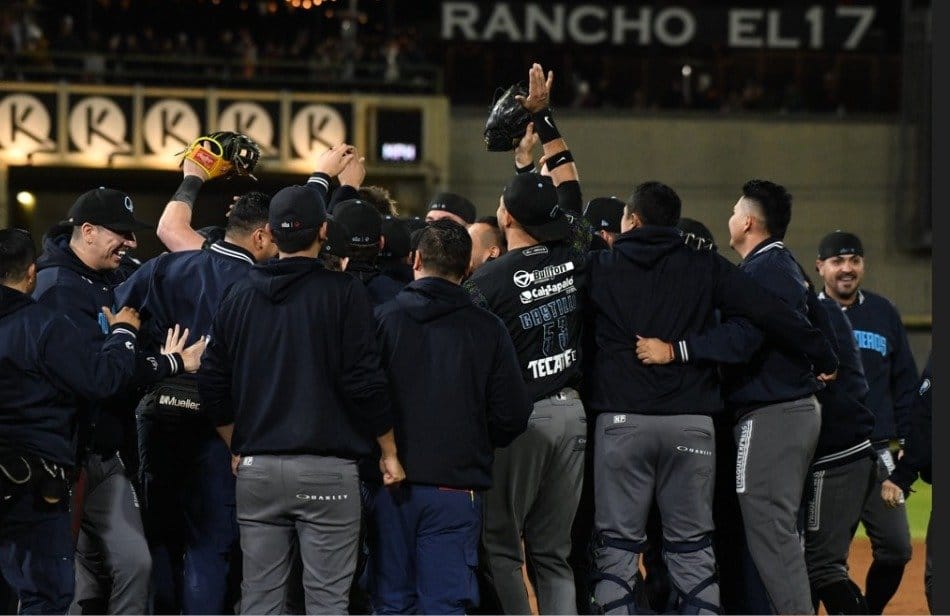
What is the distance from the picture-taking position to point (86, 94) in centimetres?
2119

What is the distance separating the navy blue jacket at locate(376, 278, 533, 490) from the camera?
5297mm

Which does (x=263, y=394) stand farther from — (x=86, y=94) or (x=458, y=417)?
(x=86, y=94)

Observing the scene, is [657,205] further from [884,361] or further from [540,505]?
[884,361]

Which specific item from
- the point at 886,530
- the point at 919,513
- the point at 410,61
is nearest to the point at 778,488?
the point at 886,530

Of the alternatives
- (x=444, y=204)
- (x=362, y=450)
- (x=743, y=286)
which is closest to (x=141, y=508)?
(x=362, y=450)

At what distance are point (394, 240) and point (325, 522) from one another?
1883 mm

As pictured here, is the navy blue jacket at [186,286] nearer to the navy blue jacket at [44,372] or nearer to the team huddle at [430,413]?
the team huddle at [430,413]

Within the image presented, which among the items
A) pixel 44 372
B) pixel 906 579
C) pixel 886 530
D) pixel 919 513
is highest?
pixel 44 372

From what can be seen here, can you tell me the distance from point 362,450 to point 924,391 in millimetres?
2905

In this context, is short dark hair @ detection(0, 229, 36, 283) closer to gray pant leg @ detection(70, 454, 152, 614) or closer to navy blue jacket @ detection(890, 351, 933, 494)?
gray pant leg @ detection(70, 454, 152, 614)

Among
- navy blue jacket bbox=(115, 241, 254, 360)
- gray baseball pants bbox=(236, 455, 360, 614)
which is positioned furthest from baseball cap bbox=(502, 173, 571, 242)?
gray baseball pants bbox=(236, 455, 360, 614)

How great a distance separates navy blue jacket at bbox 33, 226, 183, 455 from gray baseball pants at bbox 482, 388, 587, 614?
1615 mm

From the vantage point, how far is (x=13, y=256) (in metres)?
5.31

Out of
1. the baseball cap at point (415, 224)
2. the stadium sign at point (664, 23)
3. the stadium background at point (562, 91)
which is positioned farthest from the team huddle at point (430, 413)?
the stadium sign at point (664, 23)
